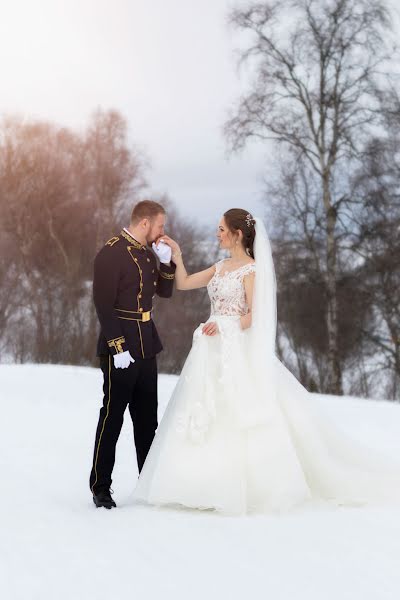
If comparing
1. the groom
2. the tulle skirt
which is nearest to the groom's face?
the groom

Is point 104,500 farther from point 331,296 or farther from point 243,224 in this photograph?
point 331,296

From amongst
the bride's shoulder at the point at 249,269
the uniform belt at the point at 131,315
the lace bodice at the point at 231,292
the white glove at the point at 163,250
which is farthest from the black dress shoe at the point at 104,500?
the bride's shoulder at the point at 249,269

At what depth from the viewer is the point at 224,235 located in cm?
534

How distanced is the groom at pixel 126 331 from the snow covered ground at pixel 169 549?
427mm

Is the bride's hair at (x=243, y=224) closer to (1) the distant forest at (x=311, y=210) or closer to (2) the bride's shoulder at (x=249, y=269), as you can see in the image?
(2) the bride's shoulder at (x=249, y=269)

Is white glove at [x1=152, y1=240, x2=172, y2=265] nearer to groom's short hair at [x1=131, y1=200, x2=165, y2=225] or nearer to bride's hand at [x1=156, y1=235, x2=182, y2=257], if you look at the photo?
bride's hand at [x1=156, y1=235, x2=182, y2=257]

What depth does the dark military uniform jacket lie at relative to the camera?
4965mm

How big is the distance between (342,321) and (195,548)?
49.5ft

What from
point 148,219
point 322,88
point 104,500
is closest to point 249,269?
point 148,219

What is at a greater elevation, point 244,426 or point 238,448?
point 244,426

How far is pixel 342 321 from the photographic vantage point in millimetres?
18812

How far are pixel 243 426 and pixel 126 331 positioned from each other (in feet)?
2.94

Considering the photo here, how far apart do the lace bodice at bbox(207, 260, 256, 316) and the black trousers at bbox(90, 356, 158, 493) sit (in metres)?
0.55

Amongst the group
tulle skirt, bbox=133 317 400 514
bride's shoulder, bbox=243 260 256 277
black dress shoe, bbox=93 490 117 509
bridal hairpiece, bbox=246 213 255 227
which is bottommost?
black dress shoe, bbox=93 490 117 509
